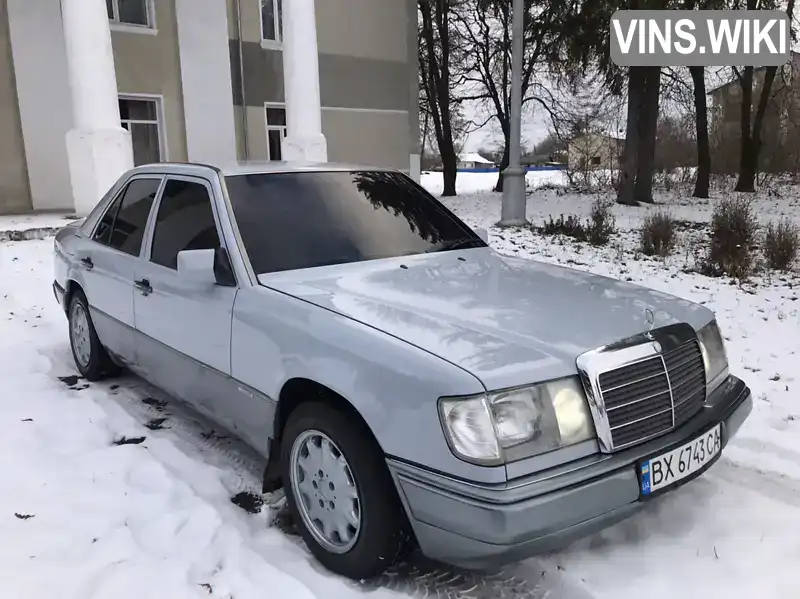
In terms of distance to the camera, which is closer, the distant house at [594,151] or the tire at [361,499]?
the tire at [361,499]

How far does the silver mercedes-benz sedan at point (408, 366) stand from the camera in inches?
87.7

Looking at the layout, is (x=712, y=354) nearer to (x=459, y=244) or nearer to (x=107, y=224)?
(x=459, y=244)

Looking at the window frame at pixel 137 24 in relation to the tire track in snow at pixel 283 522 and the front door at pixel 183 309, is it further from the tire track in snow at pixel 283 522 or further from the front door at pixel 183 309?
the front door at pixel 183 309

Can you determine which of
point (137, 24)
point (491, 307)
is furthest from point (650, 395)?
point (137, 24)

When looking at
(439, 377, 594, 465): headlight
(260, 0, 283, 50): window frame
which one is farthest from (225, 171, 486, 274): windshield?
(260, 0, 283, 50): window frame

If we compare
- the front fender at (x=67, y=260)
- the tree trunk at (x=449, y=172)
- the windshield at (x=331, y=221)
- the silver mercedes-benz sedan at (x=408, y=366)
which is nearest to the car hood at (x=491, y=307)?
the silver mercedes-benz sedan at (x=408, y=366)

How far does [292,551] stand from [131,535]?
0.73 meters

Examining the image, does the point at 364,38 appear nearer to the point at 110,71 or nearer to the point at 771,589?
the point at 110,71

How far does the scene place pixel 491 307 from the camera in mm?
2824

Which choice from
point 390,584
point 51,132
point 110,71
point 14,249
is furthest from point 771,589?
point 51,132

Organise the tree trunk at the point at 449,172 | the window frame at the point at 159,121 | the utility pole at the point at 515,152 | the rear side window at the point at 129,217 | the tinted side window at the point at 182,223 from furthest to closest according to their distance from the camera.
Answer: the tree trunk at the point at 449,172
the window frame at the point at 159,121
the utility pole at the point at 515,152
the rear side window at the point at 129,217
the tinted side window at the point at 182,223

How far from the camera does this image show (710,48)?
16.2 m

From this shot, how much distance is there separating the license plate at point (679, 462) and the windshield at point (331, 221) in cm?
169

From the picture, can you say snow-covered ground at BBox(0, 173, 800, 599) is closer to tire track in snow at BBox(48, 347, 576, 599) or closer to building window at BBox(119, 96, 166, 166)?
tire track in snow at BBox(48, 347, 576, 599)
